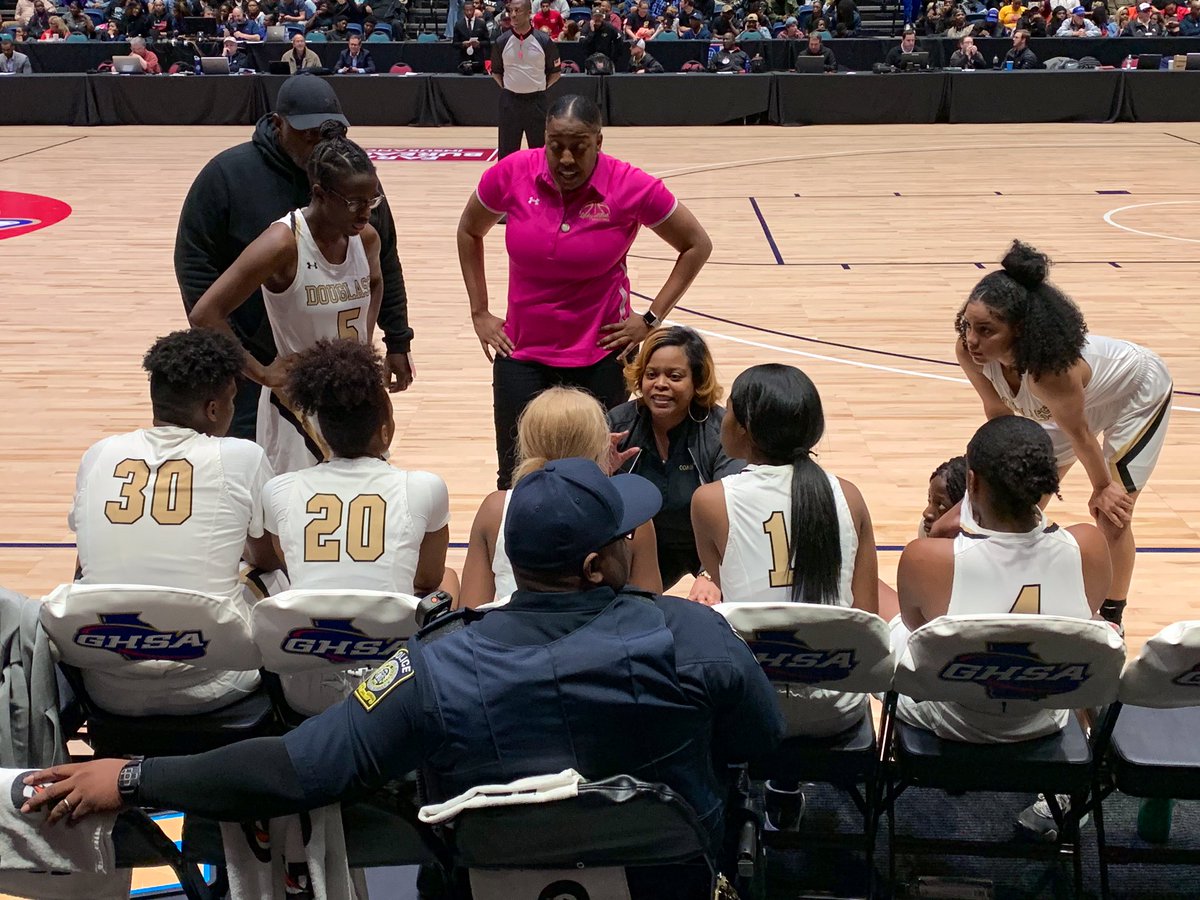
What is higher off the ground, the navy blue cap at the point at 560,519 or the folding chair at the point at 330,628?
the navy blue cap at the point at 560,519

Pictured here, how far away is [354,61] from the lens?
56.3 ft

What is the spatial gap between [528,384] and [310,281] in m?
0.79

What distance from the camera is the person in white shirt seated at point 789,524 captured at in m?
2.79

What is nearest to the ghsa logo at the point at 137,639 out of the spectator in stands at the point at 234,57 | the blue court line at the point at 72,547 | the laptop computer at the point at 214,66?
the blue court line at the point at 72,547

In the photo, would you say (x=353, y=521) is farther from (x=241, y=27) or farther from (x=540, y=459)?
(x=241, y=27)

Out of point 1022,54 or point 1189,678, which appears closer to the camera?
point 1189,678

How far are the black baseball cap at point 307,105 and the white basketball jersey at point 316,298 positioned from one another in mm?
283

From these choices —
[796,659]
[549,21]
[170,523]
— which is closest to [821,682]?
[796,659]

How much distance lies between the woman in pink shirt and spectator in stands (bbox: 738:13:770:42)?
14419mm

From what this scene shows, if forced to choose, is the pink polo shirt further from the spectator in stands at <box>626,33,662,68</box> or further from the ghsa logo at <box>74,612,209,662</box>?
the spectator in stands at <box>626,33,662,68</box>

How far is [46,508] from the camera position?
5.16 m

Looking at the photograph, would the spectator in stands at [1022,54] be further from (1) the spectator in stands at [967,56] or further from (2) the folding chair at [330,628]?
(2) the folding chair at [330,628]

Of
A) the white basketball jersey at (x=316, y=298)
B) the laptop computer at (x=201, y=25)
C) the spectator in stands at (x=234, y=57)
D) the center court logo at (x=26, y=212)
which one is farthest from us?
the laptop computer at (x=201, y=25)

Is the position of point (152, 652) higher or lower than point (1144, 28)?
lower
